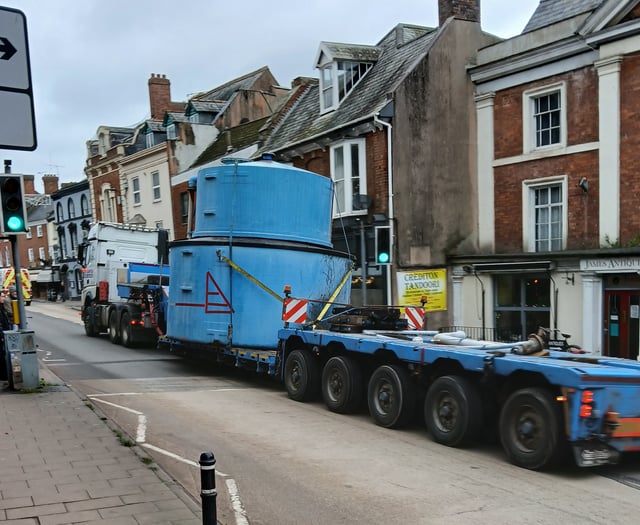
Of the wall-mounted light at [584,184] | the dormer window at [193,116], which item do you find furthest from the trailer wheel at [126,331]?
the dormer window at [193,116]

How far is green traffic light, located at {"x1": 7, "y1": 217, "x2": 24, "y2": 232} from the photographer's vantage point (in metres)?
9.00

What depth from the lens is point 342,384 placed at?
942cm

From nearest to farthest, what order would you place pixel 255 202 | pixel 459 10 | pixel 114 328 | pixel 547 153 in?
pixel 255 202 → pixel 547 153 → pixel 114 328 → pixel 459 10

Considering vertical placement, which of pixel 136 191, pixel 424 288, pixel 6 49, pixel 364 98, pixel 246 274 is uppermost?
pixel 364 98

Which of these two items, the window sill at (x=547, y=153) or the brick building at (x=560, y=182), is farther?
the window sill at (x=547, y=153)

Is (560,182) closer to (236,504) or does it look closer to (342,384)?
(342,384)

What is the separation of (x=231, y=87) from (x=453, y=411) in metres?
35.8

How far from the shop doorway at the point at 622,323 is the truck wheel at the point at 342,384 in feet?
31.2

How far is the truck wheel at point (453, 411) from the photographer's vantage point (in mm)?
7316

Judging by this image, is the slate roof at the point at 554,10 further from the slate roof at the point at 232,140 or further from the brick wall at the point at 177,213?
the brick wall at the point at 177,213

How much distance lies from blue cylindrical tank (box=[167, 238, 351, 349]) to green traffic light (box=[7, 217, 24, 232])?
3.55m

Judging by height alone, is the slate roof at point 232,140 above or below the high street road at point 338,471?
above

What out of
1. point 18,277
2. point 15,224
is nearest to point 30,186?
point 15,224

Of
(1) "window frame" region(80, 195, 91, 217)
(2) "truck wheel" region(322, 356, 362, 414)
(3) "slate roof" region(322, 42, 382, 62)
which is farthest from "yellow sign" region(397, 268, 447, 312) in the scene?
(1) "window frame" region(80, 195, 91, 217)
